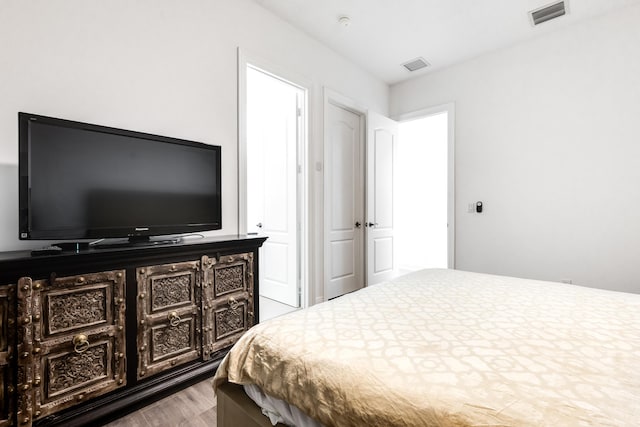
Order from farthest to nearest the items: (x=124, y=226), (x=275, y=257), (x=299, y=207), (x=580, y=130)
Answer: (x=275, y=257) < (x=299, y=207) < (x=580, y=130) < (x=124, y=226)

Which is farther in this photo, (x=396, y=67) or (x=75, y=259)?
(x=396, y=67)

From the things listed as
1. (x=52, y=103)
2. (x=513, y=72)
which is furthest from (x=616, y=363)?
(x=513, y=72)

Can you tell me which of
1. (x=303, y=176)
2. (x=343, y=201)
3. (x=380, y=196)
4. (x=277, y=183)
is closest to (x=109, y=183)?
(x=303, y=176)

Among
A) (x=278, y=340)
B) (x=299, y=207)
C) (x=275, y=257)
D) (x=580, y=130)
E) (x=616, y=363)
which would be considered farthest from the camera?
(x=275, y=257)

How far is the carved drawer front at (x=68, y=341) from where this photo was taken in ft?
4.35

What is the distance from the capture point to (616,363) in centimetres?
88

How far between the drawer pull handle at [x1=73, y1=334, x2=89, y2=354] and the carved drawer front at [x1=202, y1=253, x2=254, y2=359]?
608 millimetres

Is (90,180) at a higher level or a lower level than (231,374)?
higher

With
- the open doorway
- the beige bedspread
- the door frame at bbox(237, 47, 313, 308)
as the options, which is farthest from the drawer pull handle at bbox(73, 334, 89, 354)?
the door frame at bbox(237, 47, 313, 308)

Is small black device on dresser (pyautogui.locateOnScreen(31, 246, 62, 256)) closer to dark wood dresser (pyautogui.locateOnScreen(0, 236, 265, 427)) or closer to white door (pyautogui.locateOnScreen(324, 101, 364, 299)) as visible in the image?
dark wood dresser (pyautogui.locateOnScreen(0, 236, 265, 427))

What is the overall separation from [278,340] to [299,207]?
2.32 metres

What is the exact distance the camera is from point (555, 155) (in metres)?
3.17

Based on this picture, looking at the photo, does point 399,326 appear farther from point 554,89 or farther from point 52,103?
point 554,89

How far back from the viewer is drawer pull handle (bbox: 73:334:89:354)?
146 centimetres
